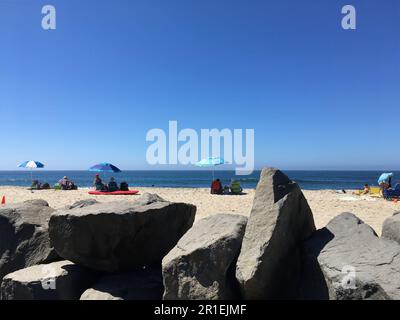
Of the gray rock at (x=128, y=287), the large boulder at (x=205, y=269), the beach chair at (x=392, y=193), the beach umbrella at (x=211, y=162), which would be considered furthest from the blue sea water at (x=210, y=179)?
the large boulder at (x=205, y=269)

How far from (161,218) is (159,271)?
2.48ft

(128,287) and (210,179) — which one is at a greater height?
(128,287)

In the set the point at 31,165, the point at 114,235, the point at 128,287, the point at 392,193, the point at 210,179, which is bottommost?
the point at 210,179

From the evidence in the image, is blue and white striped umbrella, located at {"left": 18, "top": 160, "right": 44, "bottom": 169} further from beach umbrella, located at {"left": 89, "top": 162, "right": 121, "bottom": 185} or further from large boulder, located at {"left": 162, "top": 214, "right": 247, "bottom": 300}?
large boulder, located at {"left": 162, "top": 214, "right": 247, "bottom": 300}

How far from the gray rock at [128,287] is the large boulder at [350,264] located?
1.90 m

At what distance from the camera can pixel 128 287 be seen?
14.7ft

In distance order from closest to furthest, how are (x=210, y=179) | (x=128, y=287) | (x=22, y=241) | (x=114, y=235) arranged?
(x=128, y=287) → (x=114, y=235) → (x=22, y=241) → (x=210, y=179)

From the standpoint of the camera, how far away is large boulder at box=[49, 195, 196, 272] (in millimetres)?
4711

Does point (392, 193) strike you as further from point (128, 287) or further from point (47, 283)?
point (47, 283)

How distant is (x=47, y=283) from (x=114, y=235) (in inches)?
40.3

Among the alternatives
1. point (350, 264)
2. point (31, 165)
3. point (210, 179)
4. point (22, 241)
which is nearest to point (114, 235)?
point (22, 241)

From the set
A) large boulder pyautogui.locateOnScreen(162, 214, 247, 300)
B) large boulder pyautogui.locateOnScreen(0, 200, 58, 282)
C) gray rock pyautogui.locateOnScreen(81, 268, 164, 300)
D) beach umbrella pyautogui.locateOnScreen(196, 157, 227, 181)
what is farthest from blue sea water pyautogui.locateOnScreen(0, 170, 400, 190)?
large boulder pyautogui.locateOnScreen(162, 214, 247, 300)
